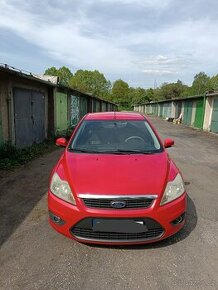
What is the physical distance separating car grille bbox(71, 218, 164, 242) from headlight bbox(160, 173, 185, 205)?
283mm

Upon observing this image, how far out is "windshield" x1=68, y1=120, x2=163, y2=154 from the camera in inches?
162

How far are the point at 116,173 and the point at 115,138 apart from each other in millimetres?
1205

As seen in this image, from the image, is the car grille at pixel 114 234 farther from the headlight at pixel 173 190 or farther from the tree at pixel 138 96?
the tree at pixel 138 96

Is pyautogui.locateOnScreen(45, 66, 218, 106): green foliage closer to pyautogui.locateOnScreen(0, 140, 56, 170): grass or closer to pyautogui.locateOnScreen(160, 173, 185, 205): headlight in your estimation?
pyautogui.locateOnScreen(0, 140, 56, 170): grass

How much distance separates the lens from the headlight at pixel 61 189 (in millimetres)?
3100

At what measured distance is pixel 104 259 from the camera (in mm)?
3066

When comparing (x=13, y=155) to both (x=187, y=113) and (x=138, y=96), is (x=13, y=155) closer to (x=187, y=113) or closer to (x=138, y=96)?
(x=187, y=113)

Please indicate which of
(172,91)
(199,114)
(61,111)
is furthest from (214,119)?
(172,91)

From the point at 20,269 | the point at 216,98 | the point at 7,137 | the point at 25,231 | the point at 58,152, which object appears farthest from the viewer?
the point at 216,98

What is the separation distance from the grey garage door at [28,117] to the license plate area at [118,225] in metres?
6.84

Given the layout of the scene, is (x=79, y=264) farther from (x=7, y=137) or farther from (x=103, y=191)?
(x=7, y=137)

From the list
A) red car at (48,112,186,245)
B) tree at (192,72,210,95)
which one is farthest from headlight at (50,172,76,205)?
tree at (192,72,210,95)

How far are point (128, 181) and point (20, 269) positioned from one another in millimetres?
1512

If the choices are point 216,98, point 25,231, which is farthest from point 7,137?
point 216,98
